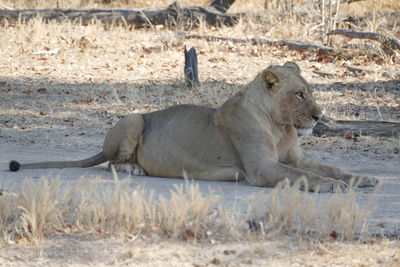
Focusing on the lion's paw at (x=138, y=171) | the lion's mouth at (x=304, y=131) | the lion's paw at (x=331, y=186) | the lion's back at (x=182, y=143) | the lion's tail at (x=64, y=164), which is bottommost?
the lion's paw at (x=138, y=171)

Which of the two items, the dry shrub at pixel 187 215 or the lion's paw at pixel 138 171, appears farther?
the lion's paw at pixel 138 171

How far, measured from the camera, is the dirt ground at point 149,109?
180 inches

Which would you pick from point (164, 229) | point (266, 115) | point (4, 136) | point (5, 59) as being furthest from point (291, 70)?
point (5, 59)

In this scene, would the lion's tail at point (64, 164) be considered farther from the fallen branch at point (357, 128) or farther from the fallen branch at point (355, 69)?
the fallen branch at point (355, 69)

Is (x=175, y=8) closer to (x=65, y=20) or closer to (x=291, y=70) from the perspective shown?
(x=65, y=20)

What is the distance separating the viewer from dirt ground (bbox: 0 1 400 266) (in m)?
4.58

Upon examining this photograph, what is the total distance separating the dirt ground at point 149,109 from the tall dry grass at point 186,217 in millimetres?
72

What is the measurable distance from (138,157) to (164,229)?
7.28 feet

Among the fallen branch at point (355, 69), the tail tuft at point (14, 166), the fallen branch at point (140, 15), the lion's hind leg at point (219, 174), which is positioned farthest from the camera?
the fallen branch at point (140, 15)

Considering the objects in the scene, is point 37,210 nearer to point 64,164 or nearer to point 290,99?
point 64,164

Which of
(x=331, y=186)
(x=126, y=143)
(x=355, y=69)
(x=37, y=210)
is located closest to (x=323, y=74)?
(x=355, y=69)

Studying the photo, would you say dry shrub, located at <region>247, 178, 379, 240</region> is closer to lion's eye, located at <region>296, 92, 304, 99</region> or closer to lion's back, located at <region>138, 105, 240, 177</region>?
lion's eye, located at <region>296, 92, 304, 99</region>

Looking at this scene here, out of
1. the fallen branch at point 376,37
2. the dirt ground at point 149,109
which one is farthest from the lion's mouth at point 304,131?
the fallen branch at point 376,37

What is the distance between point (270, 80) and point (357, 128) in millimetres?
2619
